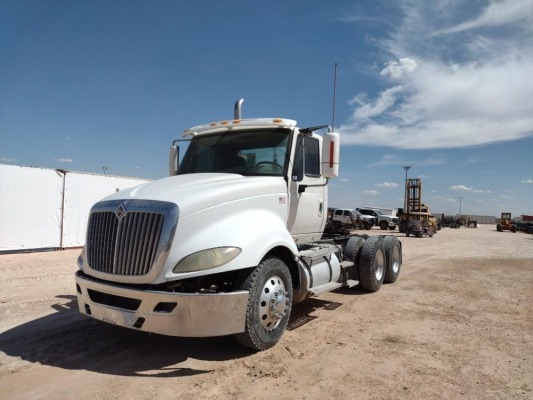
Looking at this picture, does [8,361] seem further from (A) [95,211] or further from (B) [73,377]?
(A) [95,211]

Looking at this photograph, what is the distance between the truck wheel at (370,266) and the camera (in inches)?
293

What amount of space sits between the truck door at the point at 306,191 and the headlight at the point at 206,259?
1.75 m

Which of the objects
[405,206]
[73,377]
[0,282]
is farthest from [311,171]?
[405,206]

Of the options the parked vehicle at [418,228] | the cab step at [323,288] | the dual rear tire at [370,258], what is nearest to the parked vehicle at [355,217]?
the parked vehicle at [418,228]

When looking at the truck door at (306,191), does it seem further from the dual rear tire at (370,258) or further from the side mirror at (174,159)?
the side mirror at (174,159)

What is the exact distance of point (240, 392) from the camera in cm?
335

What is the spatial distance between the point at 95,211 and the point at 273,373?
2581mm

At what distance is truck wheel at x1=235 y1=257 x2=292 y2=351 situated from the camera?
4.01m

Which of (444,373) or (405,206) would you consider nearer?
(444,373)

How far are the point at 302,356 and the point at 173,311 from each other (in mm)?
1589

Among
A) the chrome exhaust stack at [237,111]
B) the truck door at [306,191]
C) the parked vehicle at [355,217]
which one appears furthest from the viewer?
the parked vehicle at [355,217]

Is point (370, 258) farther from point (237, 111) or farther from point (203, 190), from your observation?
point (203, 190)

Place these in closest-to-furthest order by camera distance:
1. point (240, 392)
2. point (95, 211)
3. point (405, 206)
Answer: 1. point (240, 392)
2. point (95, 211)
3. point (405, 206)

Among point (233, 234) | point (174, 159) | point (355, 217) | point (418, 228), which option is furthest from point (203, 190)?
point (355, 217)
